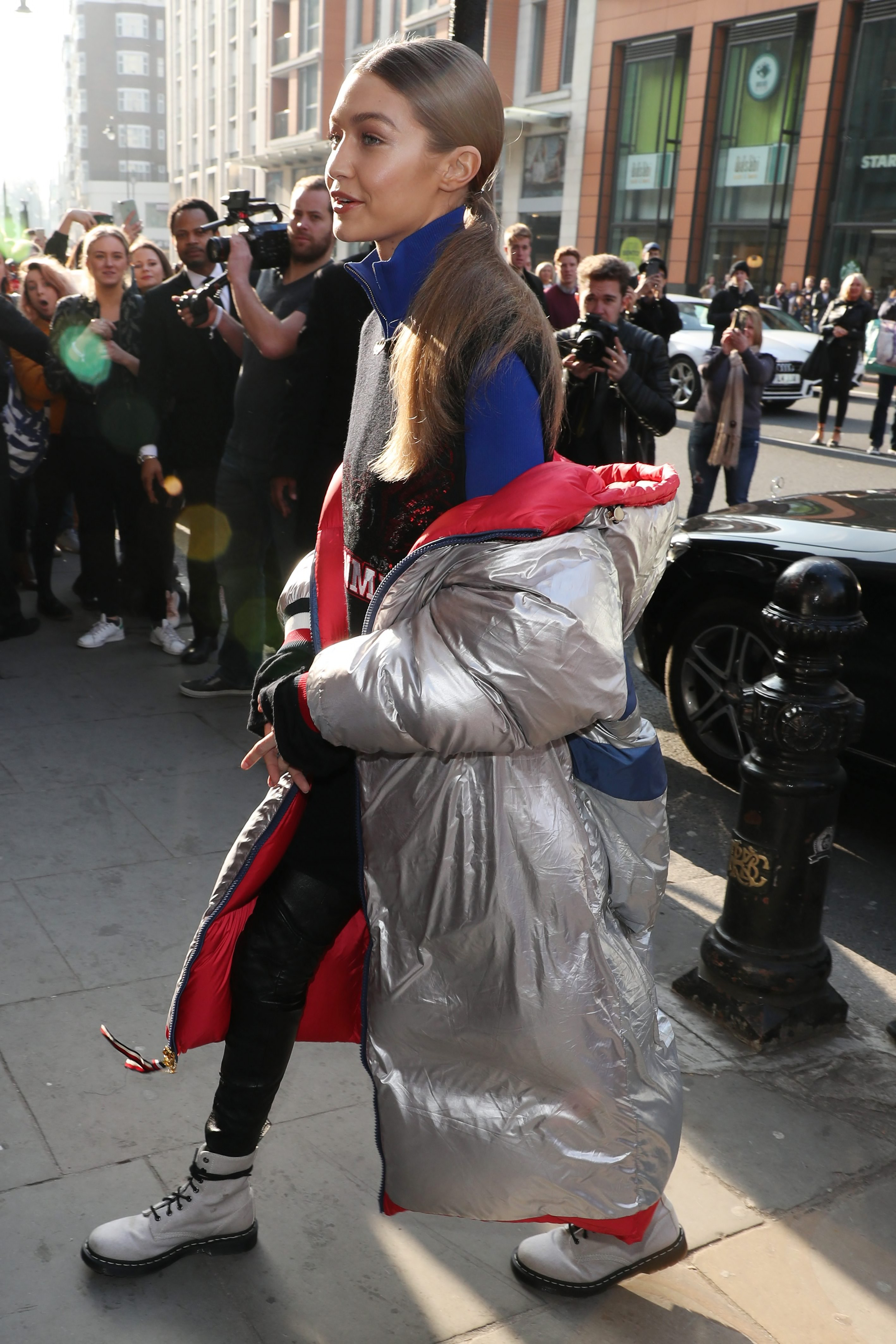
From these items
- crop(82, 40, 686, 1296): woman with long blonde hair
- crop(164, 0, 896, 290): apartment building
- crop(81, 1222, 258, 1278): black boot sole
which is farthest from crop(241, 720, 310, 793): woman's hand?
crop(164, 0, 896, 290): apartment building

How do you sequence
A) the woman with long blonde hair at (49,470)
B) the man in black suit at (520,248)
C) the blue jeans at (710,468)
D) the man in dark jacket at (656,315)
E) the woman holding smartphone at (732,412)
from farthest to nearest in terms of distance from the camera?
the man in dark jacket at (656,315), the man in black suit at (520,248), the blue jeans at (710,468), the woman holding smartphone at (732,412), the woman with long blonde hair at (49,470)

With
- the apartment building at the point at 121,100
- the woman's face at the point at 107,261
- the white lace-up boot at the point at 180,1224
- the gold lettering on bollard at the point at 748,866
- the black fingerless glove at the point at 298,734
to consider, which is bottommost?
the white lace-up boot at the point at 180,1224

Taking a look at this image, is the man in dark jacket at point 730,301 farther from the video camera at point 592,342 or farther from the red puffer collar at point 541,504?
the red puffer collar at point 541,504

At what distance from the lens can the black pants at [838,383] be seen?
1541 centimetres

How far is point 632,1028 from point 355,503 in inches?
37.6

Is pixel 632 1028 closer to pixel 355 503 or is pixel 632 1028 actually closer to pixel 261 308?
pixel 355 503

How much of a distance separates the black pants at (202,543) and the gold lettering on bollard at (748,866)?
333 centimetres

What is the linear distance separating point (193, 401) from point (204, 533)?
24.9 inches

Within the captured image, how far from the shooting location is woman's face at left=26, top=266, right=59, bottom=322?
687 cm

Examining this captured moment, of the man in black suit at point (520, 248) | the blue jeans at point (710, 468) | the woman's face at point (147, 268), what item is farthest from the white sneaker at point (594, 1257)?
the man in black suit at point (520, 248)

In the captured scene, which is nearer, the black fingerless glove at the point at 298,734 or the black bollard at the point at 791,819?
the black fingerless glove at the point at 298,734

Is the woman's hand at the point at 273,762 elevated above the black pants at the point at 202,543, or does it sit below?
above

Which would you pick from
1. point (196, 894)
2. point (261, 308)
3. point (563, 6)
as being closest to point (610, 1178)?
point (196, 894)

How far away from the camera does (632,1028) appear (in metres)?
1.94
